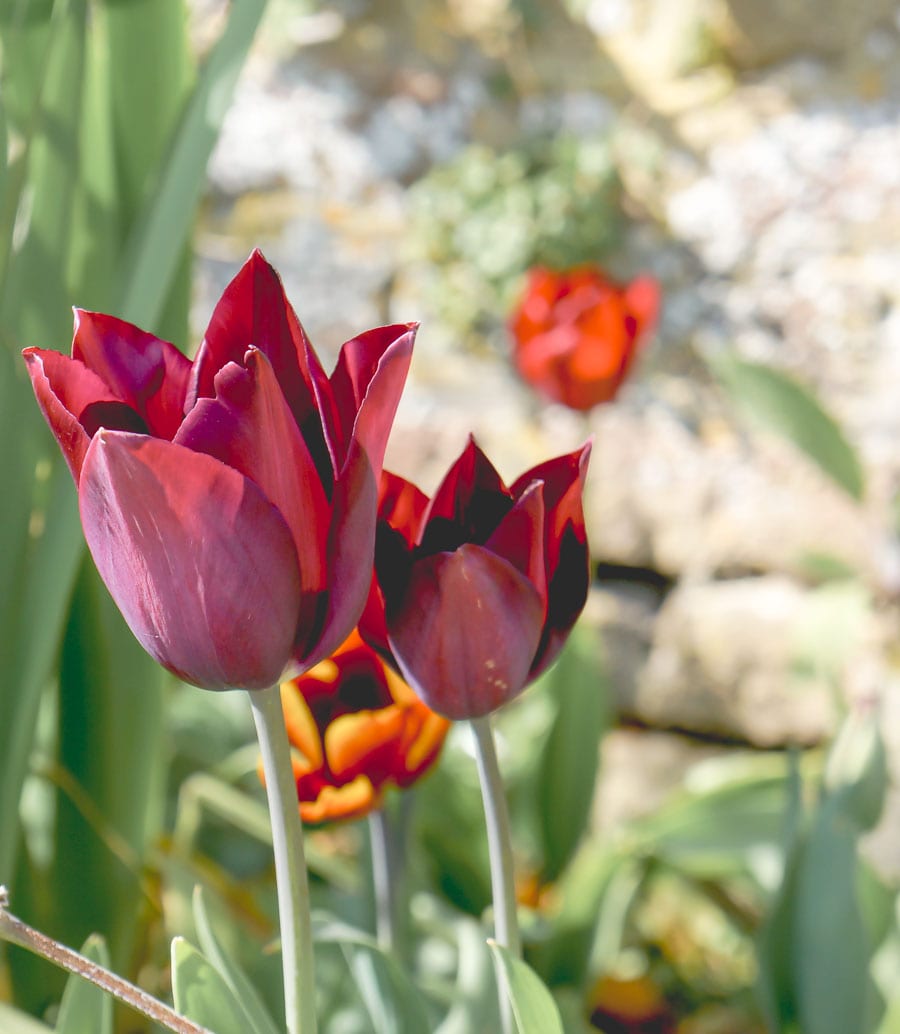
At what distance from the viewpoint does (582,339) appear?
0.89 meters

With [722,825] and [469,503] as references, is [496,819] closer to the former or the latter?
[469,503]

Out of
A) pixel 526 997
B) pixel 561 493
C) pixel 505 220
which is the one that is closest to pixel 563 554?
pixel 561 493

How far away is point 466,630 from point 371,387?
71 millimetres

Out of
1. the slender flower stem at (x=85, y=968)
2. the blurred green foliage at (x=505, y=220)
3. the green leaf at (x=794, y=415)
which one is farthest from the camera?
the blurred green foliage at (x=505, y=220)

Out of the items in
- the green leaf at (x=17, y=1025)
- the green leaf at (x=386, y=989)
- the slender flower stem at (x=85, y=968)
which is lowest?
the green leaf at (x=386, y=989)

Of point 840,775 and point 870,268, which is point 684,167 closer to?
point 870,268

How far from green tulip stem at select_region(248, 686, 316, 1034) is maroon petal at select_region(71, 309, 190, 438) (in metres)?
0.08

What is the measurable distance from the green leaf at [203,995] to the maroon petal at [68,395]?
0.49ft

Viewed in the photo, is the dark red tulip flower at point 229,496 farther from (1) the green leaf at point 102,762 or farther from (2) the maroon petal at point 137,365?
(1) the green leaf at point 102,762

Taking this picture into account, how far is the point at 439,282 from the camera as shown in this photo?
4.47 feet

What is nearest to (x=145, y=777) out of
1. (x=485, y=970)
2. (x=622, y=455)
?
(x=485, y=970)

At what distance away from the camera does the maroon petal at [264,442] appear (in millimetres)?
242

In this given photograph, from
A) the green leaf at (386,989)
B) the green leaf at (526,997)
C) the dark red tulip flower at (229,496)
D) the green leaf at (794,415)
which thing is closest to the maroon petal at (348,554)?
the dark red tulip flower at (229,496)

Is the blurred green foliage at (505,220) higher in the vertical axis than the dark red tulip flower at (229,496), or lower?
higher
